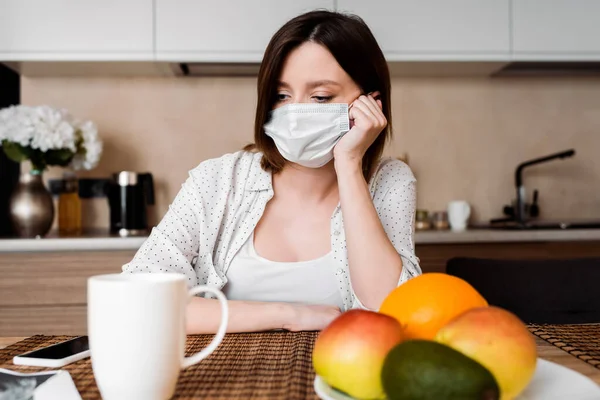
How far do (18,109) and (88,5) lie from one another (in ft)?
1.65

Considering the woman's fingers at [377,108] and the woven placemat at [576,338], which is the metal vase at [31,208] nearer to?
→ the woman's fingers at [377,108]

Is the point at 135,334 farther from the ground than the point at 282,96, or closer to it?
closer to it

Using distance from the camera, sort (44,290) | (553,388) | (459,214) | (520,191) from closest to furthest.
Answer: (553,388)
(44,290)
(459,214)
(520,191)

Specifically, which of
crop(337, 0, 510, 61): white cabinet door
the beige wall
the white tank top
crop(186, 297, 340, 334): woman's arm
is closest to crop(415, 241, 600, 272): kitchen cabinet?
the beige wall

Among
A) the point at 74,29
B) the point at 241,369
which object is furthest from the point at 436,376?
the point at 74,29

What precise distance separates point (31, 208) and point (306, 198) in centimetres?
134

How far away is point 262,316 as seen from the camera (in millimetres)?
931

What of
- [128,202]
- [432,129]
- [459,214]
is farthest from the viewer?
[432,129]

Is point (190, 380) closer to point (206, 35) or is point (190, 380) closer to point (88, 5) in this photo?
point (206, 35)

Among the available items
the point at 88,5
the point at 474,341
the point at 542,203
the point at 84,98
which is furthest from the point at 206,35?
the point at 474,341

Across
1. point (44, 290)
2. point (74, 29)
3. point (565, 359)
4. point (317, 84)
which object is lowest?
point (44, 290)

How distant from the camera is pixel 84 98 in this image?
2.64 metres

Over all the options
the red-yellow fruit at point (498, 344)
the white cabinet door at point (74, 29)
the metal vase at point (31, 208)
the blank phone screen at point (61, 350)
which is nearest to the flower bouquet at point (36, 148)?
the metal vase at point (31, 208)

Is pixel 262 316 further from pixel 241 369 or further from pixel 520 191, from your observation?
pixel 520 191
